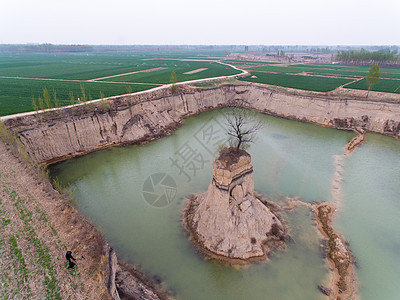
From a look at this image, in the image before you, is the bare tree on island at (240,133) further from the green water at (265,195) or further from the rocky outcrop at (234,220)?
the green water at (265,195)

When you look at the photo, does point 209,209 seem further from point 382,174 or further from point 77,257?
point 382,174

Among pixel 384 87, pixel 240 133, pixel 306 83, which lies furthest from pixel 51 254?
pixel 384 87

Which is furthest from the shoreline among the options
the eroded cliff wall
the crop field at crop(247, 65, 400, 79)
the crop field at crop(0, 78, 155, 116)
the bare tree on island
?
the crop field at crop(247, 65, 400, 79)

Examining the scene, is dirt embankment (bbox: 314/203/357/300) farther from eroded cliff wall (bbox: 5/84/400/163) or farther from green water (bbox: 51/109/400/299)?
eroded cliff wall (bbox: 5/84/400/163)

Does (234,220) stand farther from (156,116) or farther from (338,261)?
(156,116)

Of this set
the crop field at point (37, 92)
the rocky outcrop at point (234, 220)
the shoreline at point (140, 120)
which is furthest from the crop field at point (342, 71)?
the rocky outcrop at point (234, 220)
